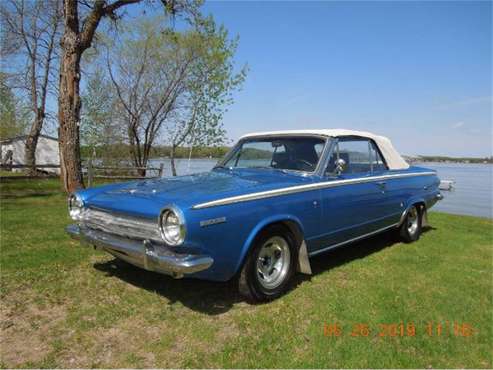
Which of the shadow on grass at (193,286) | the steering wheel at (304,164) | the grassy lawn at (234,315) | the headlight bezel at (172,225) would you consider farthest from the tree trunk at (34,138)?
the headlight bezel at (172,225)

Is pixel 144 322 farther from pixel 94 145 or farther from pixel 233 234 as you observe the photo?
pixel 94 145

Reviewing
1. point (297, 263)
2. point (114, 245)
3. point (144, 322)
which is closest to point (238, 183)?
point (297, 263)

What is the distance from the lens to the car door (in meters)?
4.54

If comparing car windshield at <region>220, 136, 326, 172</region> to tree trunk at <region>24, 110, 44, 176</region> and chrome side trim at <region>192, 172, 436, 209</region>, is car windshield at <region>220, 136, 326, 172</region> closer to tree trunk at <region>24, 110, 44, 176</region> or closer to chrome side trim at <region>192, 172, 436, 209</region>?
chrome side trim at <region>192, 172, 436, 209</region>

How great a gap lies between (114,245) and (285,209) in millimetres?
1674

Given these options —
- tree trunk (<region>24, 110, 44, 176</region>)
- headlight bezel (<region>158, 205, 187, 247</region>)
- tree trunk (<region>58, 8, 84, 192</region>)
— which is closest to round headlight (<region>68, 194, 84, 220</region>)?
headlight bezel (<region>158, 205, 187, 247</region>)

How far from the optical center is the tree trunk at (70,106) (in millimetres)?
9555

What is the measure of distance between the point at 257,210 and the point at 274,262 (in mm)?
756

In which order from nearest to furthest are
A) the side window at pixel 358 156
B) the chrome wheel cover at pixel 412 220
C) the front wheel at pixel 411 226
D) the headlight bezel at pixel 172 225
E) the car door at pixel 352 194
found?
the headlight bezel at pixel 172 225, the car door at pixel 352 194, the side window at pixel 358 156, the front wheel at pixel 411 226, the chrome wheel cover at pixel 412 220

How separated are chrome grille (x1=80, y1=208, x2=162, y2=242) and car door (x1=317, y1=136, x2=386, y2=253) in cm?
196

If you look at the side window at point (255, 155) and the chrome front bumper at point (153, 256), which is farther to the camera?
the side window at point (255, 155)

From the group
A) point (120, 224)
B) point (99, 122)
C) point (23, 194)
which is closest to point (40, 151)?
point (99, 122)

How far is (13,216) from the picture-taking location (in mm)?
7922

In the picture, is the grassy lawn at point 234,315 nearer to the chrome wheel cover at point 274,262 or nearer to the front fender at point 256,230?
the chrome wheel cover at point 274,262
